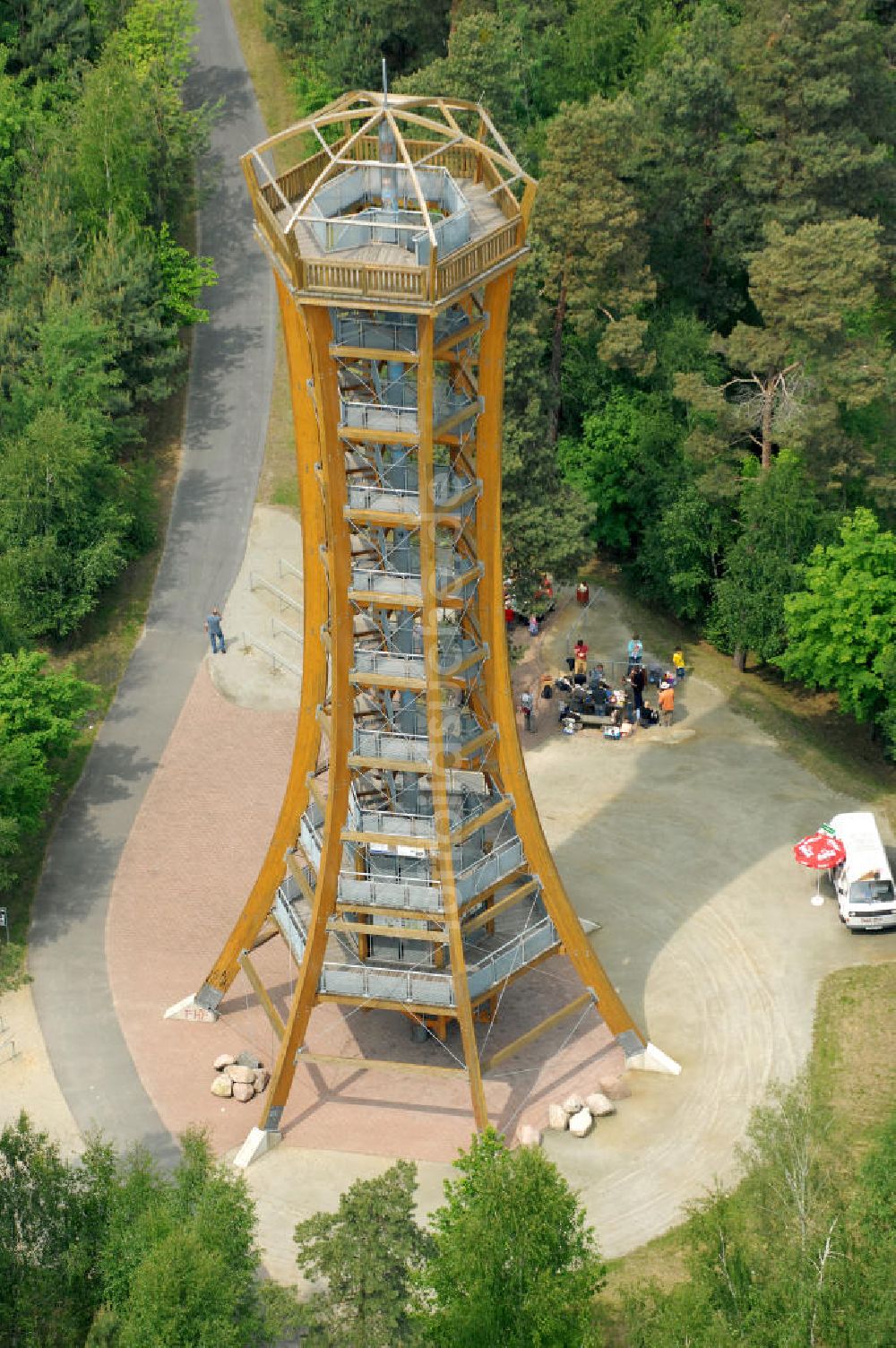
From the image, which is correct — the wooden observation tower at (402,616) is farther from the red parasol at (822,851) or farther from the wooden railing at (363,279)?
the red parasol at (822,851)

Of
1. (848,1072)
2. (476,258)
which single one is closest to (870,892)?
(848,1072)

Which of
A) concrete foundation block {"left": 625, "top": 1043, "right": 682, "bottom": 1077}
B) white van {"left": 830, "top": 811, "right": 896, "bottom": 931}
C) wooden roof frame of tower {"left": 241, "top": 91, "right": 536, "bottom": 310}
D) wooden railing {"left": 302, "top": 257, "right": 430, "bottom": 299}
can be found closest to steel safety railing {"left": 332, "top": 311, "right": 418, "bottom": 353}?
wooden roof frame of tower {"left": 241, "top": 91, "right": 536, "bottom": 310}

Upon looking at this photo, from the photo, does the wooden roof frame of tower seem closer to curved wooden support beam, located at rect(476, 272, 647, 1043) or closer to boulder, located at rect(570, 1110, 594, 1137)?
curved wooden support beam, located at rect(476, 272, 647, 1043)

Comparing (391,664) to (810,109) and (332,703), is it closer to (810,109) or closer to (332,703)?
(332,703)

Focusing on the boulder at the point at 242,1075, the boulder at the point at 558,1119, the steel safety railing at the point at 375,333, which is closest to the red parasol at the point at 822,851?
the boulder at the point at 558,1119

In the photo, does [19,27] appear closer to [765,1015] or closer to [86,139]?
[86,139]

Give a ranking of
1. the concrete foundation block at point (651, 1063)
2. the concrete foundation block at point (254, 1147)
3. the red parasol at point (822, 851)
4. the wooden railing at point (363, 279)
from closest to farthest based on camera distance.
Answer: the wooden railing at point (363, 279), the concrete foundation block at point (254, 1147), the concrete foundation block at point (651, 1063), the red parasol at point (822, 851)

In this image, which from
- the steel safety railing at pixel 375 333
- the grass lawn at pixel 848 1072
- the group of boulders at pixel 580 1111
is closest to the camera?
the steel safety railing at pixel 375 333
